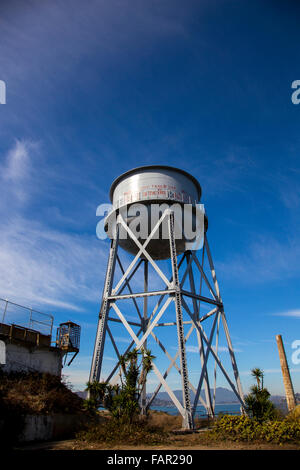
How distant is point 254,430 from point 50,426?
8503mm

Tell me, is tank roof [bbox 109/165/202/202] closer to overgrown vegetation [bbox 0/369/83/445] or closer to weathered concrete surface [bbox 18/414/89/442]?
overgrown vegetation [bbox 0/369/83/445]

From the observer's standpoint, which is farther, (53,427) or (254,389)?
(254,389)

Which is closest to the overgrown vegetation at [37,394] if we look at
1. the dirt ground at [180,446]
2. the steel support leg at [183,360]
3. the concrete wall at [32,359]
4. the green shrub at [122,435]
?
the concrete wall at [32,359]

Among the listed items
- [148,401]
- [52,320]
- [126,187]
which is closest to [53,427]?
[52,320]

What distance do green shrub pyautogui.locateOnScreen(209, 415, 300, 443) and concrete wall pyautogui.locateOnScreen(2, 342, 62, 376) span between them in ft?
32.1

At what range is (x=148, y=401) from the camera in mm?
22078

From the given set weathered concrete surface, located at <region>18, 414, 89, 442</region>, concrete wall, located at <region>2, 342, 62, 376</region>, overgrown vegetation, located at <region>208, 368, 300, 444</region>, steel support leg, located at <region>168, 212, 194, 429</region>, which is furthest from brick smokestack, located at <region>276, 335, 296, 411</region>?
concrete wall, located at <region>2, 342, 62, 376</region>

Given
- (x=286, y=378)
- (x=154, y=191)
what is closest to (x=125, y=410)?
(x=154, y=191)

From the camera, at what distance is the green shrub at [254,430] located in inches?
474

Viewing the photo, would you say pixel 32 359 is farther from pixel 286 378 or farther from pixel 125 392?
pixel 286 378

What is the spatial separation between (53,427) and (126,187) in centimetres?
1452

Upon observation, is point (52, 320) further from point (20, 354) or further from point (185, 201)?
point (185, 201)

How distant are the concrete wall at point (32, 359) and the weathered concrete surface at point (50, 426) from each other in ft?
11.6

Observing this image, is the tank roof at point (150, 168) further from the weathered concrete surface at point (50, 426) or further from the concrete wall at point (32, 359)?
the weathered concrete surface at point (50, 426)
